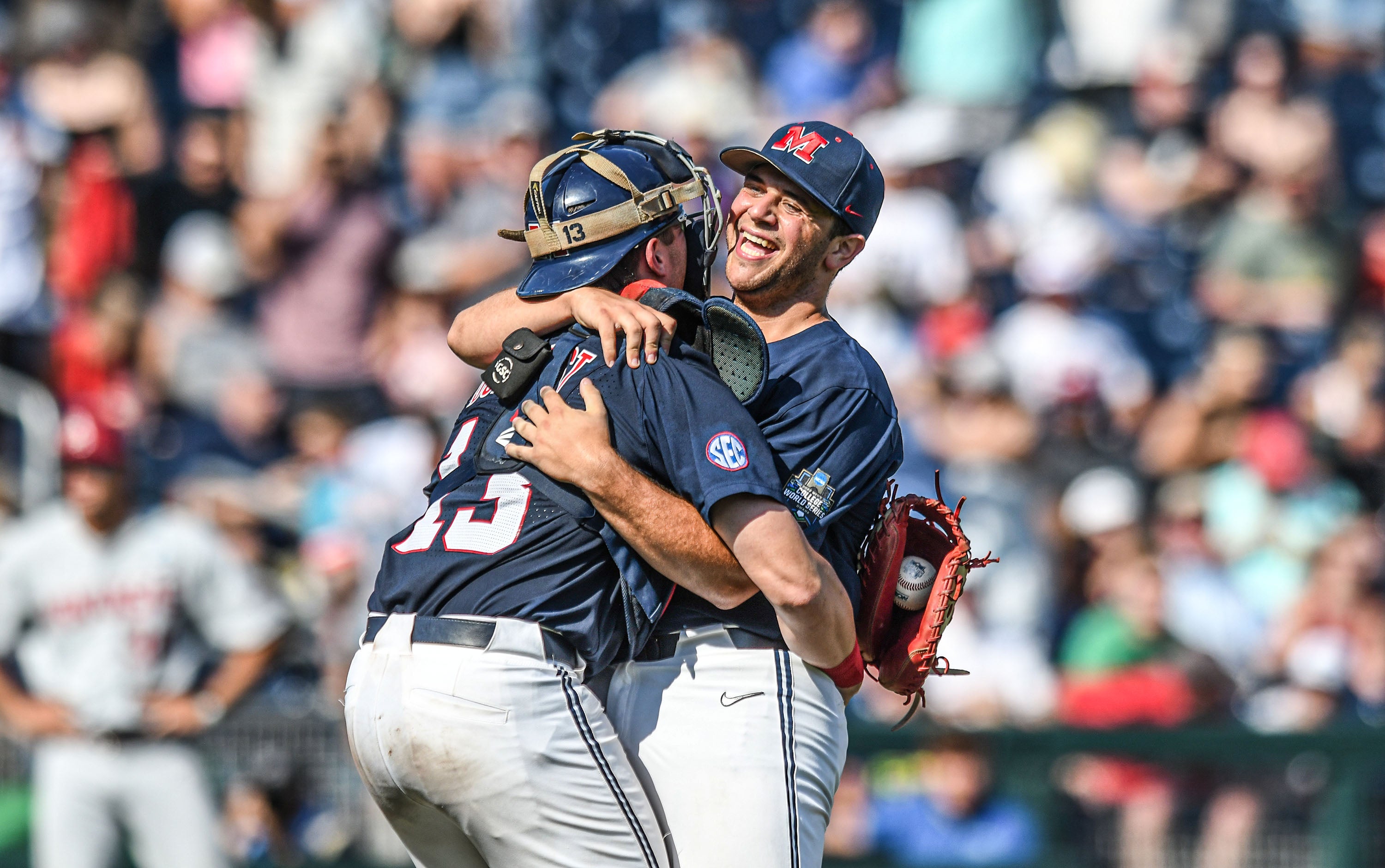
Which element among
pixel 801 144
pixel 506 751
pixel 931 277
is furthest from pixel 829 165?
pixel 931 277

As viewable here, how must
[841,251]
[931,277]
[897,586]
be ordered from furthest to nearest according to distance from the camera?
[931,277] < [841,251] < [897,586]

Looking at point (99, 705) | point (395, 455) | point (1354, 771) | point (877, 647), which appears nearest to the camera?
point (877, 647)

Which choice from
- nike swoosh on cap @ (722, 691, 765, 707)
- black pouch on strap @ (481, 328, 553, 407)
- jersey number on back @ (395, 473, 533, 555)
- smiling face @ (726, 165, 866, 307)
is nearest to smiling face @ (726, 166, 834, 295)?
smiling face @ (726, 165, 866, 307)

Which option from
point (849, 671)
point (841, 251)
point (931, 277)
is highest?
point (841, 251)

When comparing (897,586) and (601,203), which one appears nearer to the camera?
(601,203)

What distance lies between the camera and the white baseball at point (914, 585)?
3992 mm

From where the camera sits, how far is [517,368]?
12.3ft

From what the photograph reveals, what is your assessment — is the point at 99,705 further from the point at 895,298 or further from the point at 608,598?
the point at 895,298

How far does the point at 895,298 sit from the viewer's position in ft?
31.4

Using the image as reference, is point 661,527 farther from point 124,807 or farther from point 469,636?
point 124,807

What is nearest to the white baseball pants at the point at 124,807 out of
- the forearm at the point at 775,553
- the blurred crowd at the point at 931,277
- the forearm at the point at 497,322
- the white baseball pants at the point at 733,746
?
the blurred crowd at the point at 931,277

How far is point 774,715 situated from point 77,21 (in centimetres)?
913

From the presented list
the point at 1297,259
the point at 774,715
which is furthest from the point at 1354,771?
the point at 774,715

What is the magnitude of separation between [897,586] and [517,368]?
1.04 m
